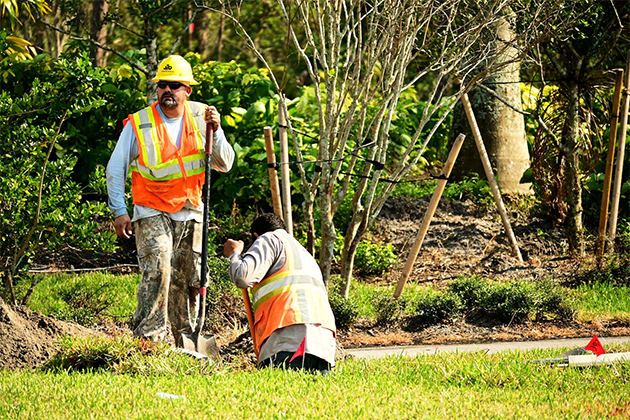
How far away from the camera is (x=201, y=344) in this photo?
6.12 meters

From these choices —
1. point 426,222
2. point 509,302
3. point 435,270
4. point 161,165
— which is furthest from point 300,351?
point 435,270

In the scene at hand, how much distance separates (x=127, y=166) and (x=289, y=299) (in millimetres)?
1663

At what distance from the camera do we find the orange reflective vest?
20.3 feet

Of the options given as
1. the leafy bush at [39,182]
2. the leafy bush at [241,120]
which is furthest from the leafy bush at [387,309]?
the leafy bush at [241,120]

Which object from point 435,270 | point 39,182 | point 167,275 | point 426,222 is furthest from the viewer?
point 435,270

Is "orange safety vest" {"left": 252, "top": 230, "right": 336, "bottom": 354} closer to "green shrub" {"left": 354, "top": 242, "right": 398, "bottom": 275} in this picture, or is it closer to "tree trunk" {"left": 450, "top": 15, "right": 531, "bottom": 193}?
"green shrub" {"left": 354, "top": 242, "right": 398, "bottom": 275}

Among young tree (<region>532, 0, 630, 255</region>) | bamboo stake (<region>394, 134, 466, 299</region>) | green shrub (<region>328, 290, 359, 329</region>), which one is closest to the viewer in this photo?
green shrub (<region>328, 290, 359, 329</region>)

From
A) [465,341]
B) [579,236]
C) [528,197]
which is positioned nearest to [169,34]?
[528,197]

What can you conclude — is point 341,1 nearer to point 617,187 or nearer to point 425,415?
point 425,415

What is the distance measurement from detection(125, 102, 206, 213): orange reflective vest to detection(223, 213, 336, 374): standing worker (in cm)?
76

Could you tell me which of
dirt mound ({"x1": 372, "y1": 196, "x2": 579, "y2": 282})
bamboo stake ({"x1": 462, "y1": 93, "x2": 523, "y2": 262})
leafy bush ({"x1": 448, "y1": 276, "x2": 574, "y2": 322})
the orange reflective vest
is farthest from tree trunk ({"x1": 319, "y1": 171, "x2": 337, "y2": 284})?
bamboo stake ({"x1": 462, "y1": 93, "x2": 523, "y2": 262})

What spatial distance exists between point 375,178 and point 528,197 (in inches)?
212

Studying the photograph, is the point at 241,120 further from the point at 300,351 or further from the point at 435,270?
the point at 300,351

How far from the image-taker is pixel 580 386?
5.09 metres
